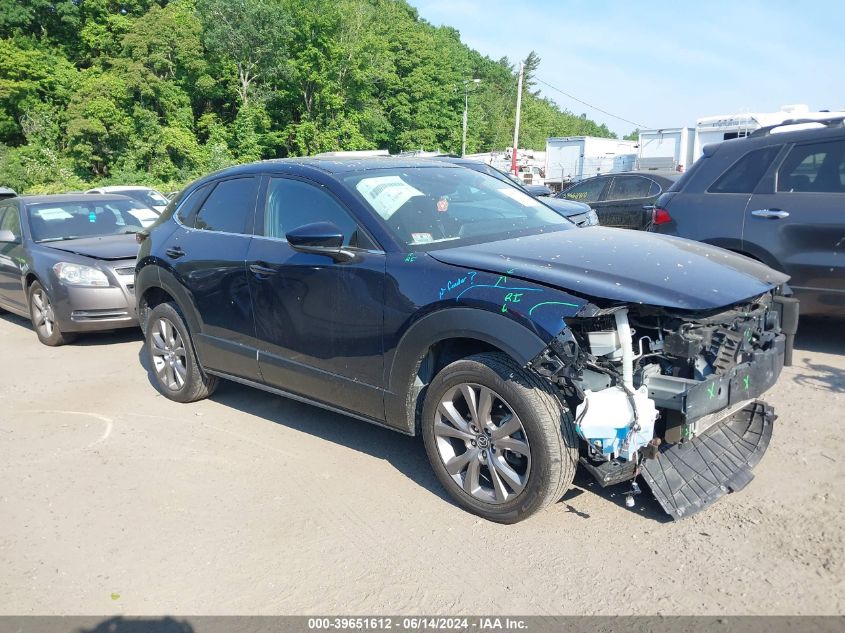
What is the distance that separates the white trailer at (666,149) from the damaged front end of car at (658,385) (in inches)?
820

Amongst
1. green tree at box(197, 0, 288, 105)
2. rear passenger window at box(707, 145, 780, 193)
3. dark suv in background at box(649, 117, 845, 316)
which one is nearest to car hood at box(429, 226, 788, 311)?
dark suv in background at box(649, 117, 845, 316)

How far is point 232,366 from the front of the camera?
5.02m

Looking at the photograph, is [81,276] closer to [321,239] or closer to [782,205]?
[321,239]

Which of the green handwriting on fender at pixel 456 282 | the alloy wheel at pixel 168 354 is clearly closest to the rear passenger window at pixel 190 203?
the alloy wheel at pixel 168 354

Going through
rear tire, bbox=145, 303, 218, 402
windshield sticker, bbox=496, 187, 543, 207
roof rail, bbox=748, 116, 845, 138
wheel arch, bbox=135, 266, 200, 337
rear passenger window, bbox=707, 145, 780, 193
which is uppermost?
roof rail, bbox=748, 116, 845, 138

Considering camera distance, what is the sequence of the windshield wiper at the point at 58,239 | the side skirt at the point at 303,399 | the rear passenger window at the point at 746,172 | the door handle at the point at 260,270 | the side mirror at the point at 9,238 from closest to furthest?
the side skirt at the point at 303,399 → the door handle at the point at 260,270 → the rear passenger window at the point at 746,172 → the windshield wiper at the point at 58,239 → the side mirror at the point at 9,238

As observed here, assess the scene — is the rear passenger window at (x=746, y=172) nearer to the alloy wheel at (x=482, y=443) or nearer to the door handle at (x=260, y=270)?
the alloy wheel at (x=482, y=443)

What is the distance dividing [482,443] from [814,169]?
429 centimetres

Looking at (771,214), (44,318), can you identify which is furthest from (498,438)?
(44,318)

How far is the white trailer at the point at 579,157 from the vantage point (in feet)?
102

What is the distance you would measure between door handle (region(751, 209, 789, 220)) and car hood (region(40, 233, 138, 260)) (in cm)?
625

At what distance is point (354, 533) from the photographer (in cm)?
361

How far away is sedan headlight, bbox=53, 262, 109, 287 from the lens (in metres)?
7.62

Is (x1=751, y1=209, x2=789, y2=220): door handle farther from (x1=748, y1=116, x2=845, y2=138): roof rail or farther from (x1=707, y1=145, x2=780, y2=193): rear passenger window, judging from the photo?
(x1=748, y1=116, x2=845, y2=138): roof rail
